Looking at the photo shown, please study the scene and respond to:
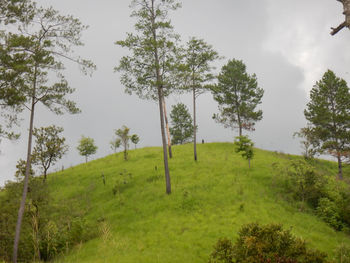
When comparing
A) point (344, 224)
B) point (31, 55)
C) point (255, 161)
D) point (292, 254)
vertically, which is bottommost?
point (344, 224)

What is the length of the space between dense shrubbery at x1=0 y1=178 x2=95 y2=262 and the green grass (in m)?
1.15

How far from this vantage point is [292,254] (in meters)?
7.71

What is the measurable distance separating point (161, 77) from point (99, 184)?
1417 cm

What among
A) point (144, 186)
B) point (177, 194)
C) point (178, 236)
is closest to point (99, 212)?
point (144, 186)

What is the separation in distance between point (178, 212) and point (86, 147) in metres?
37.3

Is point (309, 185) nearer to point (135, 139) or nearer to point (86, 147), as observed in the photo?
point (135, 139)

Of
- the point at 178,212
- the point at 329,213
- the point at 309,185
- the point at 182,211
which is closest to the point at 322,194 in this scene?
the point at 309,185

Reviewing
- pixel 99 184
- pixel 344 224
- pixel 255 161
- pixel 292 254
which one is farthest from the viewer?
pixel 255 161

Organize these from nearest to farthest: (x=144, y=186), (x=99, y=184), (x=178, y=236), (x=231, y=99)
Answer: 1. (x=178, y=236)
2. (x=144, y=186)
3. (x=99, y=184)
4. (x=231, y=99)

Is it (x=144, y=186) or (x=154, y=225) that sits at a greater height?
(x=144, y=186)

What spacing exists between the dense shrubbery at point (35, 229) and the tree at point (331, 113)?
30.8m

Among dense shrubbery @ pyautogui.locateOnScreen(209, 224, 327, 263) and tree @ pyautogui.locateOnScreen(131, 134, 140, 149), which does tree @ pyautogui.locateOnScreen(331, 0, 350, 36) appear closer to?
dense shrubbery @ pyautogui.locateOnScreen(209, 224, 327, 263)

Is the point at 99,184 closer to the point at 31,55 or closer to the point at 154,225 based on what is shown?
the point at 154,225

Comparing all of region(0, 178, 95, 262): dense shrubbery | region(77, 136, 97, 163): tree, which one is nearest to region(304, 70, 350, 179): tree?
region(0, 178, 95, 262): dense shrubbery
